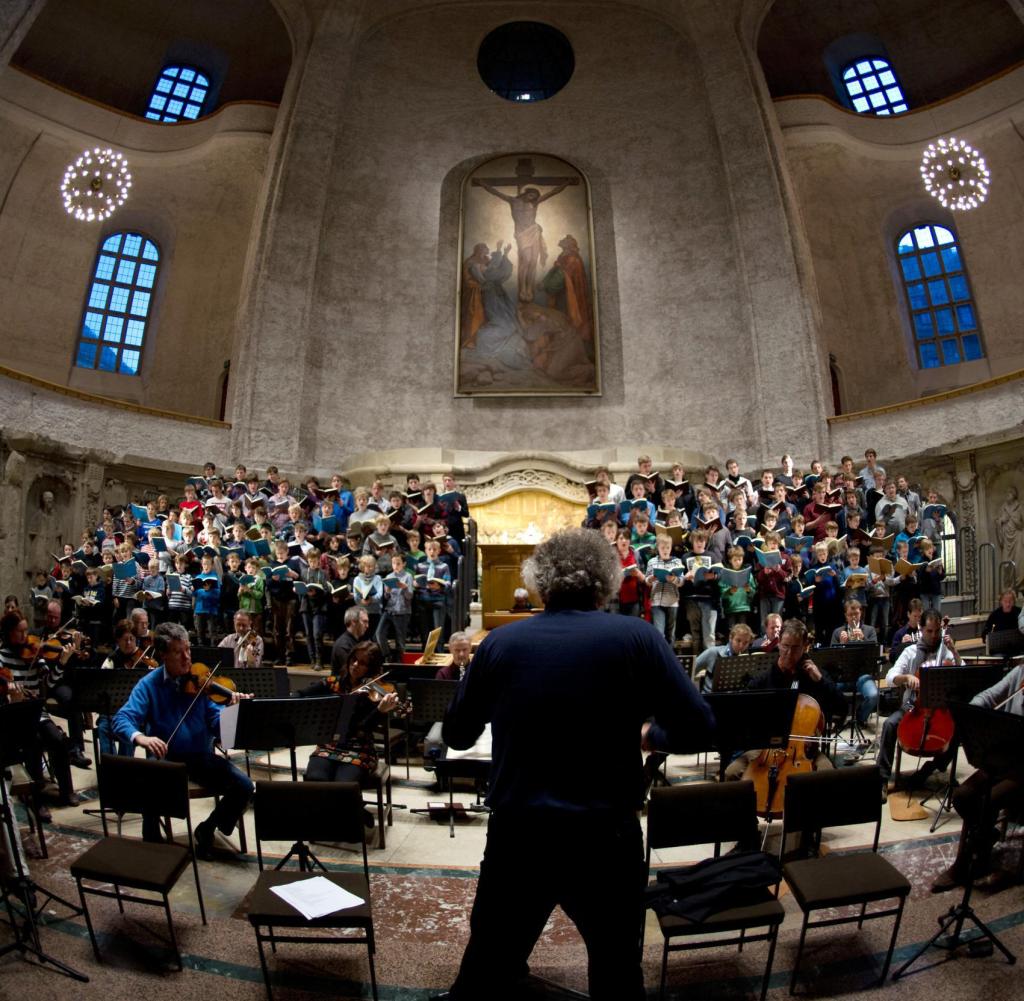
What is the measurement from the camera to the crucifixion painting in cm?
2047

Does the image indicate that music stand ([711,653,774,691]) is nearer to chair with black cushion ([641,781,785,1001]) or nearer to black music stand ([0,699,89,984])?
chair with black cushion ([641,781,785,1001])

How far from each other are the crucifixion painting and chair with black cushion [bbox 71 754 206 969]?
16613 mm

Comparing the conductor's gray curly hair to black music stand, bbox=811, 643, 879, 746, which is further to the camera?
black music stand, bbox=811, 643, 879, 746

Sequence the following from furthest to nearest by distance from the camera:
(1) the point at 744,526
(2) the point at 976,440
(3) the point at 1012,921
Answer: (2) the point at 976,440 < (1) the point at 744,526 < (3) the point at 1012,921

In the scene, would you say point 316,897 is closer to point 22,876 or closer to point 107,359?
point 22,876

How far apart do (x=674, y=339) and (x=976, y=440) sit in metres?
7.42

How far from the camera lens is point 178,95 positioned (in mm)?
23156

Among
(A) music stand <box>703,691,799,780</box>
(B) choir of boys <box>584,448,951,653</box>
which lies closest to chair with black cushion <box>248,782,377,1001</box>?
(A) music stand <box>703,691,799,780</box>

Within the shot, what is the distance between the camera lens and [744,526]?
35.8 ft

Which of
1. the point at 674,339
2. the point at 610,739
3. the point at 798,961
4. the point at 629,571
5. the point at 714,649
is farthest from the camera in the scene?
the point at 674,339

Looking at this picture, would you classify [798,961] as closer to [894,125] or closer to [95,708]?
[95,708]

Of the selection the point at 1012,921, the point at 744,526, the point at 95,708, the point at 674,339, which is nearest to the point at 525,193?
the point at 674,339

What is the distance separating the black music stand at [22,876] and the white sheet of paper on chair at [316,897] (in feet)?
3.27

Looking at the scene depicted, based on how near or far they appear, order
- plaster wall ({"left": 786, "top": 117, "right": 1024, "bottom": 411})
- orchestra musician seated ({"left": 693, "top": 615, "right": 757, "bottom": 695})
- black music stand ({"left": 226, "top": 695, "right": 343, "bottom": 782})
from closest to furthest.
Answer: black music stand ({"left": 226, "top": 695, "right": 343, "bottom": 782}) → orchestra musician seated ({"left": 693, "top": 615, "right": 757, "bottom": 695}) → plaster wall ({"left": 786, "top": 117, "right": 1024, "bottom": 411})
